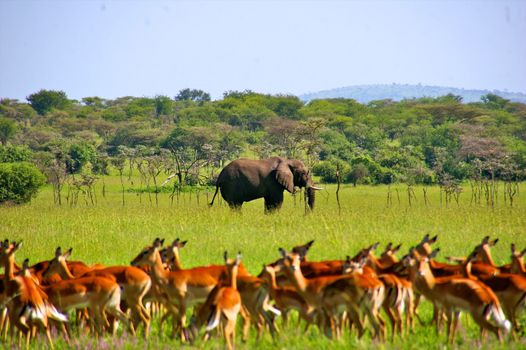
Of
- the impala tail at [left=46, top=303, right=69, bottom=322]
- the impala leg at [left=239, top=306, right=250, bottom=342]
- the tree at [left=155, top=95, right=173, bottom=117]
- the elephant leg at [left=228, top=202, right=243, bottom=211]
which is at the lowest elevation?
the impala leg at [left=239, top=306, right=250, bottom=342]

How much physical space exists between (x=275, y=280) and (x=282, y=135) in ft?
163

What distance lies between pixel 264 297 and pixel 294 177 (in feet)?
54.8

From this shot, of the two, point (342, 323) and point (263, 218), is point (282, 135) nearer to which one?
point (263, 218)

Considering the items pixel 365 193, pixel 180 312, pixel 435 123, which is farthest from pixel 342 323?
pixel 435 123

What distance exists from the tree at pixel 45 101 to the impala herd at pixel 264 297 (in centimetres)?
8042

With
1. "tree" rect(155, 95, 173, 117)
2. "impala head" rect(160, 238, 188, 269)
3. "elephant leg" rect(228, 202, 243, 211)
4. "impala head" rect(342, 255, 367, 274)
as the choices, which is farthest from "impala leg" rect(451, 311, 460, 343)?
"tree" rect(155, 95, 173, 117)

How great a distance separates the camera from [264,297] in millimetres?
8500

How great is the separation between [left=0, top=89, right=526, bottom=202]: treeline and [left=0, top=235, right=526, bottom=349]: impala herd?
726 inches

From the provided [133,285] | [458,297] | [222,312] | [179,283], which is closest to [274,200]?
[133,285]

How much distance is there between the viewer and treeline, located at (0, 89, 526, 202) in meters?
41.9

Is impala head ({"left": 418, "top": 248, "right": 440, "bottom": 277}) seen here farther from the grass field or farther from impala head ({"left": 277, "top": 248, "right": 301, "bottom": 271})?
impala head ({"left": 277, "top": 248, "right": 301, "bottom": 271})

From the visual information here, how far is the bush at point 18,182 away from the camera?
30.0 metres

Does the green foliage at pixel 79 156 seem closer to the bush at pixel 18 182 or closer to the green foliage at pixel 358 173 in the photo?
the bush at pixel 18 182

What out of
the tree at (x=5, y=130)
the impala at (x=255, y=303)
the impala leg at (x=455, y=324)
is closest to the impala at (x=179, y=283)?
the impala at (x=255, y=303)
